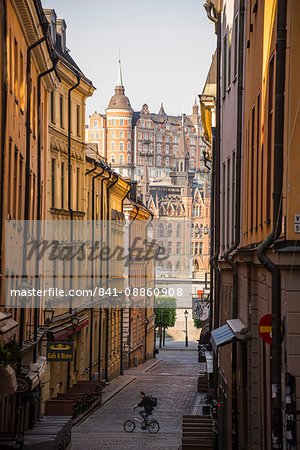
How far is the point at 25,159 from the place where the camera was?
73.1 feet

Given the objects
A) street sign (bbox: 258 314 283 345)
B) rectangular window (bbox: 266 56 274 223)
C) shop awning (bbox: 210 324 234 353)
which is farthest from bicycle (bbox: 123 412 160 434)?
street sign (bbox: 258 314 283 345)

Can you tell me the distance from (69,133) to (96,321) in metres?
12.0

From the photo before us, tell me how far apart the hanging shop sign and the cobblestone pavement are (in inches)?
88.5

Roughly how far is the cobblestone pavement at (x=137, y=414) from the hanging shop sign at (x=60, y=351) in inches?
88.5

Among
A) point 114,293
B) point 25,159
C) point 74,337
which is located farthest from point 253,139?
point 114,293

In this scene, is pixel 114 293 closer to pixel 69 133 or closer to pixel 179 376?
pixel 179 376

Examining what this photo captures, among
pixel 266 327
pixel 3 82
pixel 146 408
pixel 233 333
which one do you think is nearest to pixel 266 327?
pixel 266 327

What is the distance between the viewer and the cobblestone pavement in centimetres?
2536

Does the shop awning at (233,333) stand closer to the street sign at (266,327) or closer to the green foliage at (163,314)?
the street sign at (266,327)

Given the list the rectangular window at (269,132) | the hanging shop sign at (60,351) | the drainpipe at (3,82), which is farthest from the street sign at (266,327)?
the hanging shop sign at (60,351)

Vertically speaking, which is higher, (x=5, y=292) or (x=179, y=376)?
(x=5, y=292)

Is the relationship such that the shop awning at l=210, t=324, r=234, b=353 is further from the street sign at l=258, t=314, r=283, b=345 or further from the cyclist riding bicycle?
the cyclist riding bicycle

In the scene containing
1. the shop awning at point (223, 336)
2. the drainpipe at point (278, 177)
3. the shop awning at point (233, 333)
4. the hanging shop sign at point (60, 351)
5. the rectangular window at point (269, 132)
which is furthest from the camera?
the hanging shop sign at point (60, 351)

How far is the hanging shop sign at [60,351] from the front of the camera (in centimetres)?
2536
